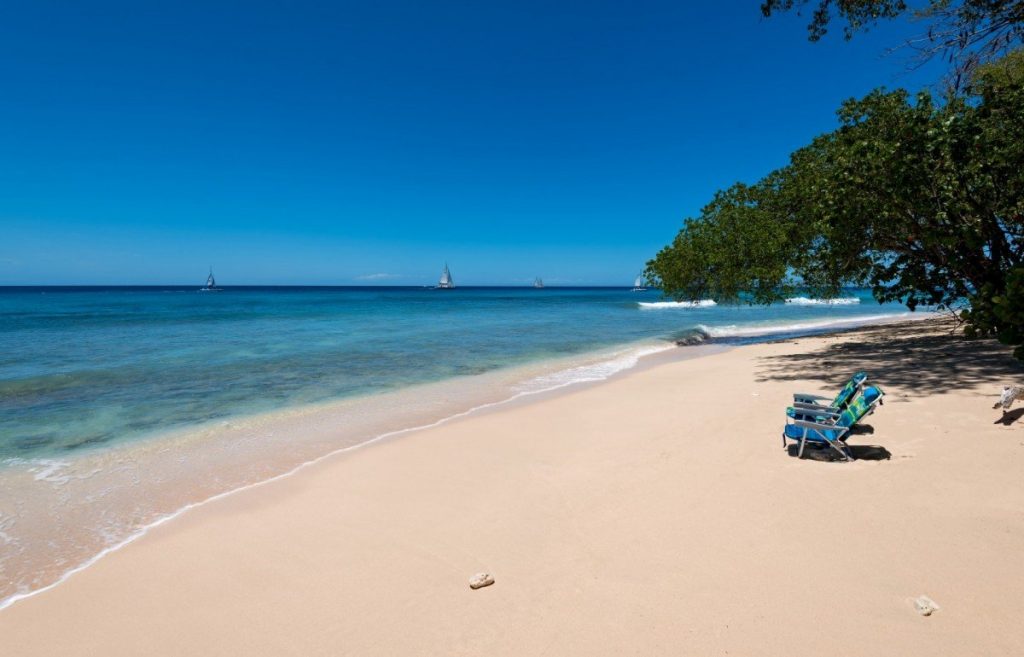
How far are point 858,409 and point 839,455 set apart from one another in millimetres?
580

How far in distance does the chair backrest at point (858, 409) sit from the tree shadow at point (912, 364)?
3517 mm

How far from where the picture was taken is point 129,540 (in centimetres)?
461

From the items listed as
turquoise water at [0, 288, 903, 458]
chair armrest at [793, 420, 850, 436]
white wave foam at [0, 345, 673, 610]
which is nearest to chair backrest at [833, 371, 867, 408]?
chair armrest at [793, 420, 850, 436]

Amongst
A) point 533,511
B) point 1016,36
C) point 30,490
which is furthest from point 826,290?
point 30,490

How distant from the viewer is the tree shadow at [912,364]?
8469 mm

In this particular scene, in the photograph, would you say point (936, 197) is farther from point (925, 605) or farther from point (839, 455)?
point (925, 605)

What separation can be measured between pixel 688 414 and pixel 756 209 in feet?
45.0

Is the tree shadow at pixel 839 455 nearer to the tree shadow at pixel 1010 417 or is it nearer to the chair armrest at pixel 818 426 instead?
the chair armrest at pixel 818 426

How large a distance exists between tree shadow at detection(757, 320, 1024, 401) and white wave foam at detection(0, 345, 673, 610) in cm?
423

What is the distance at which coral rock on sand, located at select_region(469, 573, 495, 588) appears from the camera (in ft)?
11.3

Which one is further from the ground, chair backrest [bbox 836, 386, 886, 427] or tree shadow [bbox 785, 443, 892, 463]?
chair backrest [bbox 836, 386, 886, 427]

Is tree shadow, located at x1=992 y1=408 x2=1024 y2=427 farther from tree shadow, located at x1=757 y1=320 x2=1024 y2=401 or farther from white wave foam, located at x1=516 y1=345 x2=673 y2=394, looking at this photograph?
white wave foam, located at x1=516 y1=345 x2=673 y2=394

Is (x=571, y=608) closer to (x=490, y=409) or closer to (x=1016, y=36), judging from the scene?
(x=490, y=409)

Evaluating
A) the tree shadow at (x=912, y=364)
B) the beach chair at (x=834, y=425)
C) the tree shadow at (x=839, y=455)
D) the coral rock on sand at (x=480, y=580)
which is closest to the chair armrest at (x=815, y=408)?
the beach chair at (x=834, y=425)
